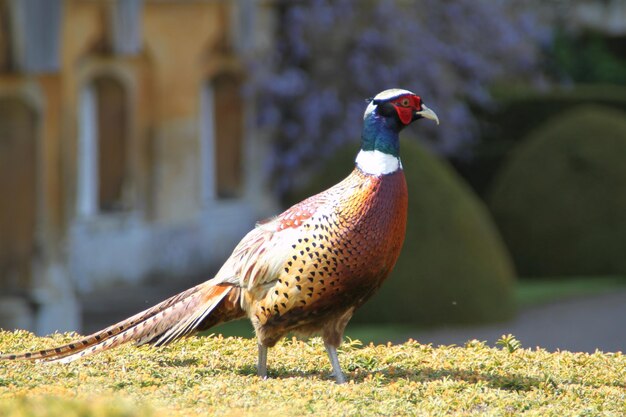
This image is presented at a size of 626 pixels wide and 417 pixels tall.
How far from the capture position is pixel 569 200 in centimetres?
1633

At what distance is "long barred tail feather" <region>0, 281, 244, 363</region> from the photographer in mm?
5883

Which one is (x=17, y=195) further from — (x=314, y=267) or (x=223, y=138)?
(x=314, y=267)

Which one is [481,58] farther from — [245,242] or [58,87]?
[245,242]

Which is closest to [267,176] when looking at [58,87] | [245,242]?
[58,87]

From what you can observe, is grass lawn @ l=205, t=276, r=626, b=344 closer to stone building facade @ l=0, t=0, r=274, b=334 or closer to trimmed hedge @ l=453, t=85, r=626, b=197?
stone building facade @ l=0, t=0, r=274, b=334

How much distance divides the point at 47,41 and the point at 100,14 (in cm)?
274

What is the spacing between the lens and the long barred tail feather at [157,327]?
5883 mm

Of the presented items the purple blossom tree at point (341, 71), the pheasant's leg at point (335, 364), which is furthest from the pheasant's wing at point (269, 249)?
the purple blossom tree at point (341, 71)

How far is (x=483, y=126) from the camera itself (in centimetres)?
2055

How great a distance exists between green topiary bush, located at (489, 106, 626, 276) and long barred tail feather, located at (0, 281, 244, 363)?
433 inches

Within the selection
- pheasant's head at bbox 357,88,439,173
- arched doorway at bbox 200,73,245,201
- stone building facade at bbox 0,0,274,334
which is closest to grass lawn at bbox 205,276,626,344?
stone building facade at bbox 0,0,274,334

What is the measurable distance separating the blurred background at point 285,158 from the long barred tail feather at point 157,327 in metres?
6.34

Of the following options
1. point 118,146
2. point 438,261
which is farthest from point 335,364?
point 118,146

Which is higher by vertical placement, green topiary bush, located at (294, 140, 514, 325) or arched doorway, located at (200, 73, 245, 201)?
arched doorway, located at (200, 73, 245, 201)
